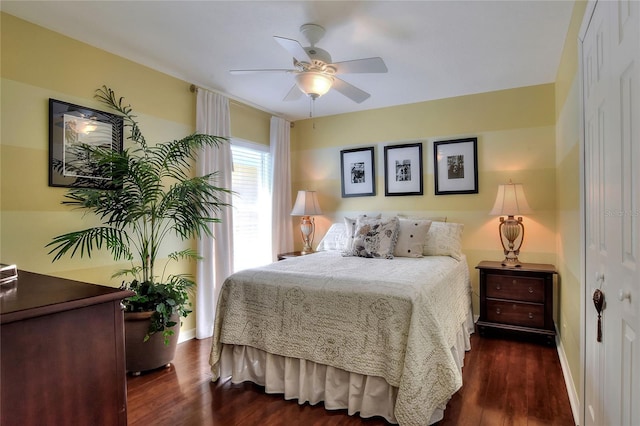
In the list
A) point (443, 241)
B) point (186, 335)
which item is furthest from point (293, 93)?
point (186, 335)

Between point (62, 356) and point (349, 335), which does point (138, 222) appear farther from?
point (62, 356)

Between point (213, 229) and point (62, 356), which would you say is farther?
point (213, 229)

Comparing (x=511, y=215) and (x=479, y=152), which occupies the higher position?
(x=479, y=152)

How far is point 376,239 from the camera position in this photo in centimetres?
332

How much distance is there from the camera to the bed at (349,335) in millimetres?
1907

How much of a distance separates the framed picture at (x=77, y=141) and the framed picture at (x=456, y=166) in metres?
3.26

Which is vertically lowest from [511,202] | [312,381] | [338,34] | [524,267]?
[312,381]

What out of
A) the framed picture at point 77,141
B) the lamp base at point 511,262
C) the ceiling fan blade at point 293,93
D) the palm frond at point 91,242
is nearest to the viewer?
the palm frond at point 91,242

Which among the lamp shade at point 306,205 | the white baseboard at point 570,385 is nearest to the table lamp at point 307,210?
the lamp shade at point 306,205

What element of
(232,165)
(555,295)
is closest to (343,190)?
(232,165)

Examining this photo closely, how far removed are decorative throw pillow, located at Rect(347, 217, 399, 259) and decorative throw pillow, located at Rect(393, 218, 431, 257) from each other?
6cm

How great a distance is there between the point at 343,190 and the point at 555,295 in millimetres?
2583

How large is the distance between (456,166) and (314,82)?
222cm

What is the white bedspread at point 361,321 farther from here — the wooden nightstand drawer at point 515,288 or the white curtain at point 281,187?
the white curtain at point 281,187
